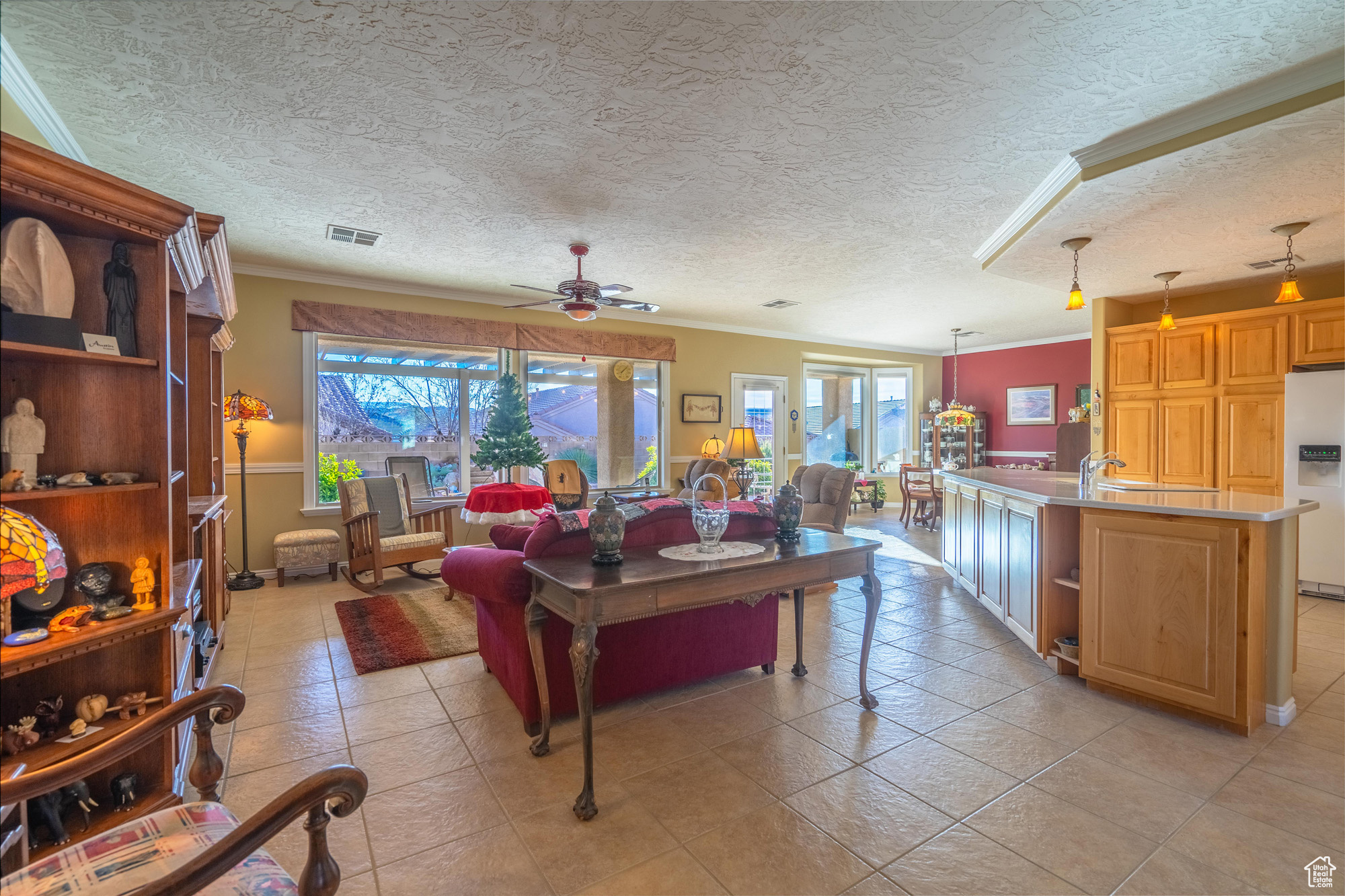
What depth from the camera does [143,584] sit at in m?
1.65

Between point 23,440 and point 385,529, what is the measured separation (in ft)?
12.2

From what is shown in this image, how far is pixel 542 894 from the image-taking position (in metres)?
1.57

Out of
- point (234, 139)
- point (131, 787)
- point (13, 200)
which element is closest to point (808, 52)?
point (13, 200)

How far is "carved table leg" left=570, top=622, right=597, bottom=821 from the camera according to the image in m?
1.90

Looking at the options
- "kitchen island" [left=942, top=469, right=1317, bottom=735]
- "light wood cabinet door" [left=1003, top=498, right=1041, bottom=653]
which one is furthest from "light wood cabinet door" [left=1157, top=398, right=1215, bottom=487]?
"light wood cabinet door" [left=1003, top=498, right=1041, bottom=653]

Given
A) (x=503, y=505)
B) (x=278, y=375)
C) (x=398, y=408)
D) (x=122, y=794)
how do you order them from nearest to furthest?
(x=122, y=794) → (x=503, y=505) → (x=278, y=375) → (x=398, y=408)

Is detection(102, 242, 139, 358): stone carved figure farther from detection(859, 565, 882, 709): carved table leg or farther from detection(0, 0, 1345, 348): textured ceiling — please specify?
detection(859, 565, 882, 709): carved table leg

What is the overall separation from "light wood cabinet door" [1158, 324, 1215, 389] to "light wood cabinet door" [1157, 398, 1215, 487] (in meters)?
0.15

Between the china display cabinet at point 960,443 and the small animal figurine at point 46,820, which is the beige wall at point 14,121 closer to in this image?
the small animal figurine at point 46,820

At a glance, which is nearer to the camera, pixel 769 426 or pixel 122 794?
pixel 122 794

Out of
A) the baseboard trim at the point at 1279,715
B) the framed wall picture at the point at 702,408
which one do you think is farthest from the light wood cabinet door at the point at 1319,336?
the framed wall picture at the point at 702,408

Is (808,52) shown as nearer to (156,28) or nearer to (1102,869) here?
(156,28)

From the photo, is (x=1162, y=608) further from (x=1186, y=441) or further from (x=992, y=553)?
(x=1186, y=441)

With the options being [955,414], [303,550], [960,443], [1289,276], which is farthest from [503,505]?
[960,443]
